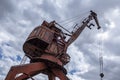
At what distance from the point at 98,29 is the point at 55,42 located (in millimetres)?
12386

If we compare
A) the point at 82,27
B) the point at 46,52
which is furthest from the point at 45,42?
the point at 82,27

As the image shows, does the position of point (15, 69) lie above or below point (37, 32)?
below

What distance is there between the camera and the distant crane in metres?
31.5

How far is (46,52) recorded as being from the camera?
108 ft

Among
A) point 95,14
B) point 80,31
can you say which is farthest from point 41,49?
point 95,14

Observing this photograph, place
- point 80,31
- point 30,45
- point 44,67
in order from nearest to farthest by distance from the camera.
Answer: point 44,67 → point 30,45 → point 80,31

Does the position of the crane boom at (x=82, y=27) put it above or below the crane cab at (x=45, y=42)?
above

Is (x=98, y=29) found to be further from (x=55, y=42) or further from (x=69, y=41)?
(x=55, y=42)

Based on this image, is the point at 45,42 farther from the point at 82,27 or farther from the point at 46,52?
the point at 82,27

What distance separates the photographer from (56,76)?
3319 cm

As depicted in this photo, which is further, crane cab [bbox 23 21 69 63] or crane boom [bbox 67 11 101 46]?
crane boom [bbox 67 11 101 46]

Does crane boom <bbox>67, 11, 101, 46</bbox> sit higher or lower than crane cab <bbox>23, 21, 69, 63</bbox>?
higher

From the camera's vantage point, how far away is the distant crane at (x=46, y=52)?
1242 inches

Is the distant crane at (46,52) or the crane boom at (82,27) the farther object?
the crane boom at (82,27)
